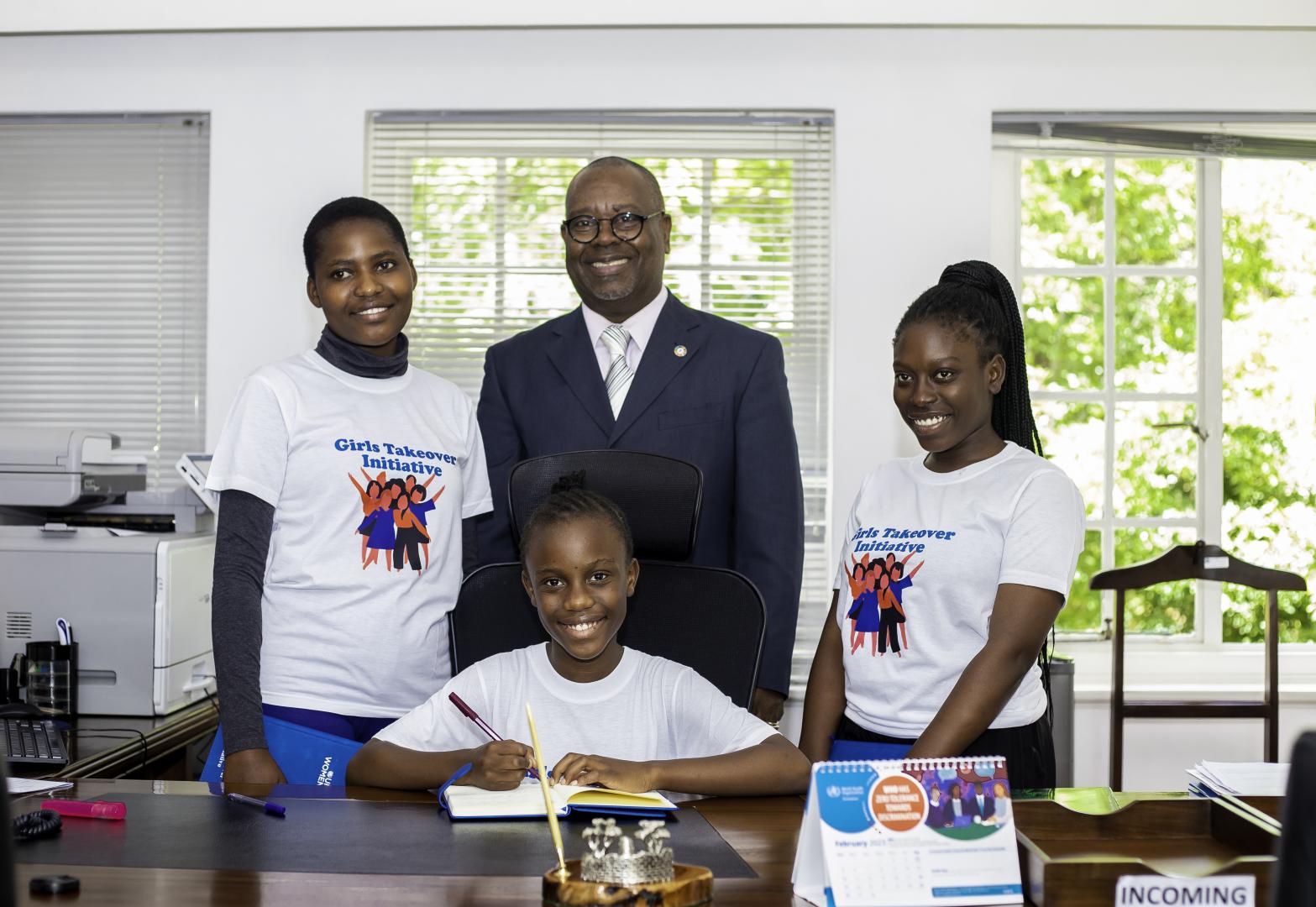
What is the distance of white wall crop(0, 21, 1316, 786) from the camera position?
3295 mm

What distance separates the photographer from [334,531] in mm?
1855

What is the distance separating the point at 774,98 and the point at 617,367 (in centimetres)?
136

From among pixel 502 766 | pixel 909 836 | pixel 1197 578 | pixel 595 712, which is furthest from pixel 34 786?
pixel 1197 578

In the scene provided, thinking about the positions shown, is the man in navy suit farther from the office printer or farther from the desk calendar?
the desk calendar

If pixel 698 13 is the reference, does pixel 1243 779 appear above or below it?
below

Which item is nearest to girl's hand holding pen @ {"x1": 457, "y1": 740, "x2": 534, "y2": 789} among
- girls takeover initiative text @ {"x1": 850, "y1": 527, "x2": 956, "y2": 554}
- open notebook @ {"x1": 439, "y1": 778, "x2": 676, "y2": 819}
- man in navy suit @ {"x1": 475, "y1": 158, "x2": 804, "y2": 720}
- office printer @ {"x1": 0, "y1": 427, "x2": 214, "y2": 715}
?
open notebook @ {"x1": 439, "y1": 778, "x2": 676, "y2": 819}

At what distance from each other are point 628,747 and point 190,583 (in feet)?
4.42

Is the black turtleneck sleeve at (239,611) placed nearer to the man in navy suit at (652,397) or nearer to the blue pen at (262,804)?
the blue pen at (262,804)

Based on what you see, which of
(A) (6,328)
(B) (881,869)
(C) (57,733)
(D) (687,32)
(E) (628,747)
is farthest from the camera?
(A) (6,328)

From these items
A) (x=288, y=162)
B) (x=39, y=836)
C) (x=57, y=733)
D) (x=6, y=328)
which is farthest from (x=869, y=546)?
(x=6, y=328)

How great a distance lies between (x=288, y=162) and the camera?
3.40 meters

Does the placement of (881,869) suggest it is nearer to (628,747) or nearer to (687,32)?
(628,747)

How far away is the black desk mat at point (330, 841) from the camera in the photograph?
123cm

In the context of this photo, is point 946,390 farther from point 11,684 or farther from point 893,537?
point 11,684
